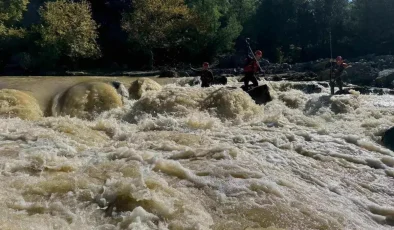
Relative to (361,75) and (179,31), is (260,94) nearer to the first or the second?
(361,75)

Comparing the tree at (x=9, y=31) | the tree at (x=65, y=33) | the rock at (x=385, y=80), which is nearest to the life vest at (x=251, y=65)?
the rock at (x=385, y=80)

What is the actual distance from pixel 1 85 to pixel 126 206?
41.0 feet

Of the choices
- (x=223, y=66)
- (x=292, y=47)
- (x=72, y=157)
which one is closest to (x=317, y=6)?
(x=292, y=47)

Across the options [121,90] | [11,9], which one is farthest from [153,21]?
[121,90]

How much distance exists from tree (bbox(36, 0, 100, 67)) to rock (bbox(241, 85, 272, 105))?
66.8 feet

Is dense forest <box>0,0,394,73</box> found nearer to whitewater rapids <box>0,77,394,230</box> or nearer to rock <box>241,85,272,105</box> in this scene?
rock <box>241,85,272,105</box>

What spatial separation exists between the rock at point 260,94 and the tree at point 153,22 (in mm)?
19632

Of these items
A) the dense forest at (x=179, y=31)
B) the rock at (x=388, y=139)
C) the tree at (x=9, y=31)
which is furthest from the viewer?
the tree at (x=9, y=31)

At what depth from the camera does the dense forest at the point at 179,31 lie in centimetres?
3092

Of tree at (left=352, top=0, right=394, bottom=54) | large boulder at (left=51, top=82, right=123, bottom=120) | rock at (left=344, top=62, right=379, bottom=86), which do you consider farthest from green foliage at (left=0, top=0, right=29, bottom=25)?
tree at (left=352, top=0, right=394, bottom=54)

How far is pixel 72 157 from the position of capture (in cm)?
714

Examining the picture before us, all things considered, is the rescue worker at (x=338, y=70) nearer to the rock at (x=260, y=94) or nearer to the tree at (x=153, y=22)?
the rock at (x=260, y=94)

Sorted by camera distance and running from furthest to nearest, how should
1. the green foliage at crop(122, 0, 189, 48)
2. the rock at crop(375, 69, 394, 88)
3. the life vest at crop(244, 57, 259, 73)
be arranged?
the green foliage at crop(122, 0, 189, 48) → the rock at crop(375, 69, 394, 88) → the life vest at crop(244, 57, 259, 73)

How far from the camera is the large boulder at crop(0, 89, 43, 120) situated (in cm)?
1082
